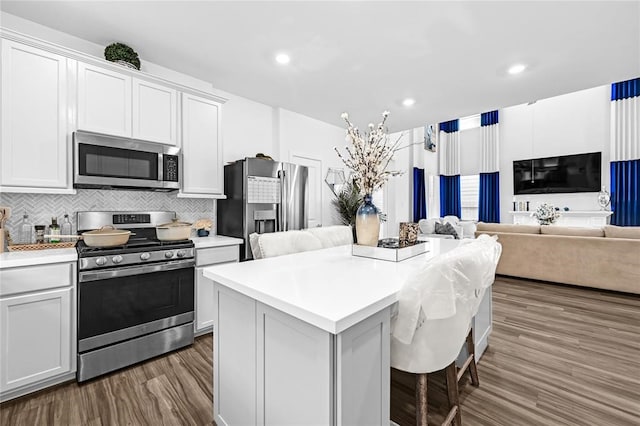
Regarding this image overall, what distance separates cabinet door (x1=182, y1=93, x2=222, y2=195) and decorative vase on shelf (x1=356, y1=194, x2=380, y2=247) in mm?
1887

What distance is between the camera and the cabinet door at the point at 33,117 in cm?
196

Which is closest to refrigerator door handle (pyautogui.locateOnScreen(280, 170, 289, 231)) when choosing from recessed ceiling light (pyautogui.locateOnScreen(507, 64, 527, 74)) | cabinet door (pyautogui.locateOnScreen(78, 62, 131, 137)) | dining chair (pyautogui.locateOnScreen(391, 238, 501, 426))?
cabinet door (pyautogui.locateOnScreen(78, 62, 131, 137))

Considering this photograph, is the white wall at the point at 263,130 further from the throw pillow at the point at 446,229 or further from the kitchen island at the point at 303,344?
the kitchen island at the point at 303,344

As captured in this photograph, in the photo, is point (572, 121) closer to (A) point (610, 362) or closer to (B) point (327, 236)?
(A) point (610, 362)

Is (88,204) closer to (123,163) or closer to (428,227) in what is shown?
(123,163)

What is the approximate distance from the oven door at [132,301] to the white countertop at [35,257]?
0.16 metres

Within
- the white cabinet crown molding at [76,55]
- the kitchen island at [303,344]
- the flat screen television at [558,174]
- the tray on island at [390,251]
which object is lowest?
the kitchen island at [303,344]

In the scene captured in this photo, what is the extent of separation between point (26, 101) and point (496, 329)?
430cm

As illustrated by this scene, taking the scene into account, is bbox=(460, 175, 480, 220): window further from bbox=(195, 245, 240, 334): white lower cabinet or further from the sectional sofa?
bbox=(195, 245, 240, 334): white lower cabinet

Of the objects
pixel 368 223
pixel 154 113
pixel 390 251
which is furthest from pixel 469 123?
pixel 154 113

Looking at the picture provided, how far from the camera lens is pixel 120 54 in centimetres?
247

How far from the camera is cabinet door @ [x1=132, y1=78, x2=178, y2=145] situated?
8.28 feet

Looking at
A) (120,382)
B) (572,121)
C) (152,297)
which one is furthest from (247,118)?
(572,121)

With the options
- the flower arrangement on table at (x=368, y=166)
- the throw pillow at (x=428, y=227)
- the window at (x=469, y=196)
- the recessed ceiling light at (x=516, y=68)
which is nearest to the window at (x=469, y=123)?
the window at (x=469, y=196)
